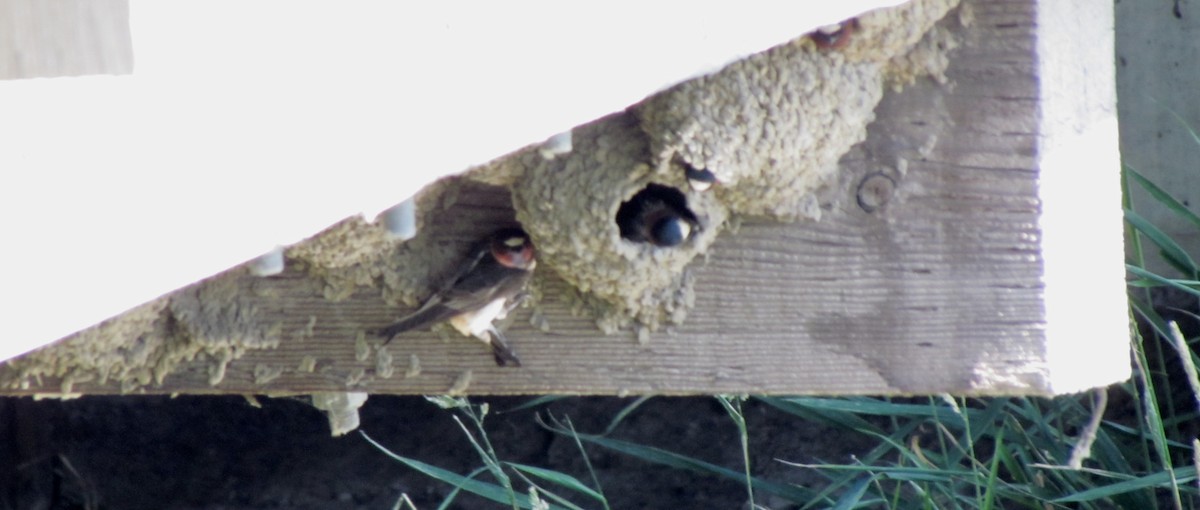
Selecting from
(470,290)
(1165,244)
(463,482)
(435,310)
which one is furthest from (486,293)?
(1165,244)

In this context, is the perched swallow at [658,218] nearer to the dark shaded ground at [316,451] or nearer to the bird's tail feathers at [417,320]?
the bird's tail feathers at [417,320]

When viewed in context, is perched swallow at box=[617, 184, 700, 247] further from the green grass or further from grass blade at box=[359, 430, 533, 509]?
grass blade at box=[359, 430, 533, 509]

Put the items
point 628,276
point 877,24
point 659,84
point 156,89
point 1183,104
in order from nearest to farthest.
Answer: point 156,89, point 659,84, point 877,24, point 628,276, point 1183,104

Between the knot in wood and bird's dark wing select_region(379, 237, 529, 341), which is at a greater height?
the knot in wood

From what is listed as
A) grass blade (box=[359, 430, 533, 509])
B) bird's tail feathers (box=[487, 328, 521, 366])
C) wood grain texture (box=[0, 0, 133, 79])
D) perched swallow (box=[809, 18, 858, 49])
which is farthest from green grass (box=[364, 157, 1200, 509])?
wood grain texture (box=[0, 0, 133, 79])

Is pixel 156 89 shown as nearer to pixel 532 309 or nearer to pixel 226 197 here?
pixel 226 197

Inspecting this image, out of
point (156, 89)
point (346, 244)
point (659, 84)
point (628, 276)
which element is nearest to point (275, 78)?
point (156, 89)

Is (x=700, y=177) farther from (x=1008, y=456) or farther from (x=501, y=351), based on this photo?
(x=1008, y=456)
